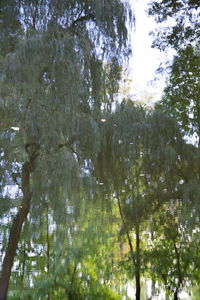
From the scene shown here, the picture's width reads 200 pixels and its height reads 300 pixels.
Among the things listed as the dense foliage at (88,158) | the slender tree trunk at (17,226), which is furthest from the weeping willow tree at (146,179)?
the slender tree trunk at (17,226)

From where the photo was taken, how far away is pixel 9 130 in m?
3.82

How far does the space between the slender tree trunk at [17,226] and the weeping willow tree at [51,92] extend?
1cm

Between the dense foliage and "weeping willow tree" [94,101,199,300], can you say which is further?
"weeping willow tree" [94,101,199,300]

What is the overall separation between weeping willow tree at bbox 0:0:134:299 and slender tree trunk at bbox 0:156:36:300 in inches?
0.5

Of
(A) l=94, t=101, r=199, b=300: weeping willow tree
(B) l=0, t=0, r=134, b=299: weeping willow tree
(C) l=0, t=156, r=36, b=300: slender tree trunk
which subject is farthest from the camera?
(A) l=94, t=101, r=199, b=300: weeping willow tree

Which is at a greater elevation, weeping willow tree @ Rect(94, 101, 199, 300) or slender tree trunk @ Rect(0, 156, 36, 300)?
weeping willow tree @ Rect(94, 101, 199, 300)

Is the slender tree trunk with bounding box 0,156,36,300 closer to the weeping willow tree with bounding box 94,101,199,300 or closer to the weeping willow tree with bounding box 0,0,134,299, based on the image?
the weeping willow tree with bounding box 0,0,134,299

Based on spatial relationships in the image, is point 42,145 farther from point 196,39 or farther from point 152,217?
point 152,217

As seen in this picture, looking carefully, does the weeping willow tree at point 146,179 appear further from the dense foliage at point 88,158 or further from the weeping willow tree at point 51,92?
the weeping willow tree at point 51,92

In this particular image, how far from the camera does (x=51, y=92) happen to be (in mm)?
3930

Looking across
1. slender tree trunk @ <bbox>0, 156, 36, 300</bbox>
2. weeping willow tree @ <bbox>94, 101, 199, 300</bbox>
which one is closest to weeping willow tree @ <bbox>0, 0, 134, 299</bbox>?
slender tree trunk @ <bbox>0, 156, 36, 300</bbox>

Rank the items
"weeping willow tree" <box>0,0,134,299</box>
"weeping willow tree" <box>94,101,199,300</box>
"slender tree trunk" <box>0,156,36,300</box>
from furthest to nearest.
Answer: "weeping willow tree" <box>94,101,199,300</box>
"slender tree trunk" <box>0,156,36,300</box>
"weeping willow tree" <box>0,0,134,299</box>

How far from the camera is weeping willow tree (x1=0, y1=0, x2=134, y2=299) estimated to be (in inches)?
149

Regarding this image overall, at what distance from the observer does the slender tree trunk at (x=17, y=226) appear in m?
4.29
